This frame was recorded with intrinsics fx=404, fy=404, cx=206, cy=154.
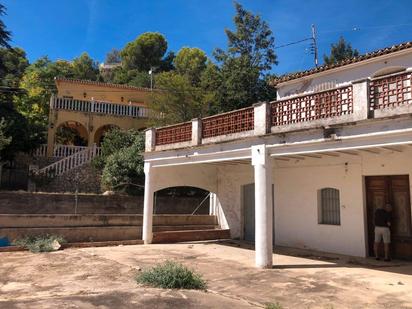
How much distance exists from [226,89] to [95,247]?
44.6 ft

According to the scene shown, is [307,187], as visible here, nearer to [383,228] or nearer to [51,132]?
[383,228]

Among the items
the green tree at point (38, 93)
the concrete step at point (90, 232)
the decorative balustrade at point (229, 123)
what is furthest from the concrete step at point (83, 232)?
the green tree at point (38, 93)

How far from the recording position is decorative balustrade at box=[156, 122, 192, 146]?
1338cm

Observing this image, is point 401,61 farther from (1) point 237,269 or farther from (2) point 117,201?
(2) point 117,201

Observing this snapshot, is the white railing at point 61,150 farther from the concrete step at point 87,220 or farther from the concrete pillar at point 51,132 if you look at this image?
the concrete step at point 87,220

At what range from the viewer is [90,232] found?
14.4 meters

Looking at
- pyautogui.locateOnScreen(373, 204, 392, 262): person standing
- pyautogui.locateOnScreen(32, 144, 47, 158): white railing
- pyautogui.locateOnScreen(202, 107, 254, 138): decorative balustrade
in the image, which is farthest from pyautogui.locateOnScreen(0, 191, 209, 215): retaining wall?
pyautogui.locateOnScreen(373, 204, 392, 262): person standing

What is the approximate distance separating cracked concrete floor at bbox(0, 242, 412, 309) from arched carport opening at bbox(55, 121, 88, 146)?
59.2 feet

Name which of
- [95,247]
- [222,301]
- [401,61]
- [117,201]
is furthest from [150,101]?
[222,301]

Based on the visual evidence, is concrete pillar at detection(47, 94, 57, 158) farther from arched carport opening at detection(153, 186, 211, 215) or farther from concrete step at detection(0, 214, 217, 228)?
concrete step at detection(0, 214, 217, 228)

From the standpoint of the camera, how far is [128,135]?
22.5 meters

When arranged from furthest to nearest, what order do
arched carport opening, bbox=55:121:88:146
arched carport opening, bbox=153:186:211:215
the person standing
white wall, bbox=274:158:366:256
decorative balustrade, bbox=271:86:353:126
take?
1. arched carport opening, bbox=55:121:88:146
2. arched carport opening, bbox=153:186:211:215
3. white wall, bbox=274:158:366:256
4. the person standing
5. decorative balustrade, bbox=271:86:353:126

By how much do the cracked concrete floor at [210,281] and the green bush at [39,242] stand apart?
0.46 metres

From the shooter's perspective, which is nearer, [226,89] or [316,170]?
[316,170]
